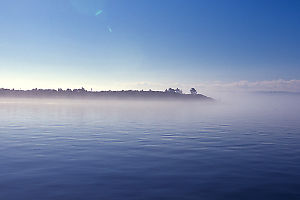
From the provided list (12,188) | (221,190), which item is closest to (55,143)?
(12,188)

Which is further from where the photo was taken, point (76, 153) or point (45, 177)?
point (76, 153)

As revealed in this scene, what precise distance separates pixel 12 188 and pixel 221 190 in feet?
38.0

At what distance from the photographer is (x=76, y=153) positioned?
23734 millimetres

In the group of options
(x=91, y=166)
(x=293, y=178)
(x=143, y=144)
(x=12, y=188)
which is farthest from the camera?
(x=143, y=144)

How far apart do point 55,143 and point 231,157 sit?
19.1 meters

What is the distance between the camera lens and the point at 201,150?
83.8 ft

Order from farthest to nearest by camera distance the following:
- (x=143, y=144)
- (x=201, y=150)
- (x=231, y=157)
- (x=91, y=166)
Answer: (x=143, y=144) → (x=201, y=150) → (x=231, y=157) → (x=91, y=166)

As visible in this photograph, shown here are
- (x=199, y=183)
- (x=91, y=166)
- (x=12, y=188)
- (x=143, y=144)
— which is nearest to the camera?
(x=12, y=188)

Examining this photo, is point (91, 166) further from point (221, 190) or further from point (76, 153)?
point (221, 190)

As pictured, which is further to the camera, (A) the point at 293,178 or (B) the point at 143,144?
(B) the point at 143,144

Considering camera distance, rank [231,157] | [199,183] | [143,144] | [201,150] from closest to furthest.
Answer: [199,183] → [231,157] → [201,150] → [143,144]

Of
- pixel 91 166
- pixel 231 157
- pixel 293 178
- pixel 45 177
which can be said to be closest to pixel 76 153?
pixel 91 166

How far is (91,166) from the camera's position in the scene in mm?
19141

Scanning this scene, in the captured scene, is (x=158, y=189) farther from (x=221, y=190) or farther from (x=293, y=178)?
(x=293, y=178)
